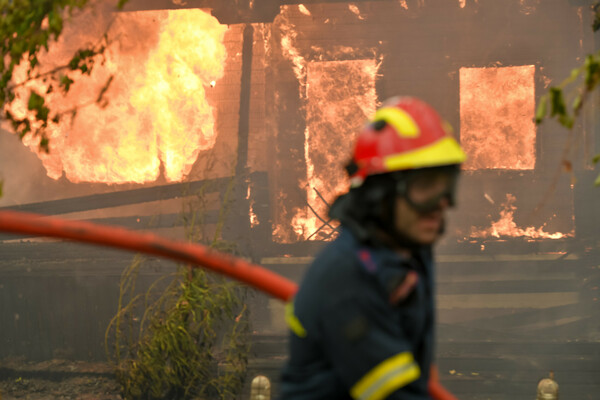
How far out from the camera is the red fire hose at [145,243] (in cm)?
191

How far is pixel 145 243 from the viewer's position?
201cm

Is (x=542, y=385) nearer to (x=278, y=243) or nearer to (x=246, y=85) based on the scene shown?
(x=278, y=243)

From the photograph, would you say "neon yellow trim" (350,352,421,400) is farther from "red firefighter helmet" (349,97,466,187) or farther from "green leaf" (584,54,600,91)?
"green leaf" (584,54,600,91)

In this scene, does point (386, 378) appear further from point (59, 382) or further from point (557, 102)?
point (59, 382)

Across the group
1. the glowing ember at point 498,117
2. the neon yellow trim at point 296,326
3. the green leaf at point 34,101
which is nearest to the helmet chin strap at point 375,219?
the neon yellow trim at point 296,326

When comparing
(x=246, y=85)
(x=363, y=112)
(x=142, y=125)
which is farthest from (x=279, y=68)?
(x=142, y=125)

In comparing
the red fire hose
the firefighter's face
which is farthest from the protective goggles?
the red fire hose

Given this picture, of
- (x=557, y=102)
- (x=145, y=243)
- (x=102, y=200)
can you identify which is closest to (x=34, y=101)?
(x=145, y=243)

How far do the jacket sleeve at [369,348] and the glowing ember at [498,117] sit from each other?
10.3 metres

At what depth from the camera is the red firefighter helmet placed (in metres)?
1.70

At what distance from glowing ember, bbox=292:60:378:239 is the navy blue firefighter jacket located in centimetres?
986

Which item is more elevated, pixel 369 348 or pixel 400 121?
pixel 400 121

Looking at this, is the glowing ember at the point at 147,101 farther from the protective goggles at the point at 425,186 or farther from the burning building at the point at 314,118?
the protective goggles at the point at 425,186

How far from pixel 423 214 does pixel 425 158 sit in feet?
0.45
